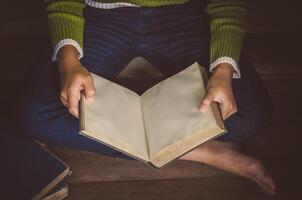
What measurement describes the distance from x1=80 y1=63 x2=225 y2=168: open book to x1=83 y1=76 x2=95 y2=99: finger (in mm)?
15

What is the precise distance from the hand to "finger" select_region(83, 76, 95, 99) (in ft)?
0.81

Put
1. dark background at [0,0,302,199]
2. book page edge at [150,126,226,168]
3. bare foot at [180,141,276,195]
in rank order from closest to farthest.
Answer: book page edge at [150,126,226,168], bare foot at [180,141,276,195], dark background at [0,0,302,199]

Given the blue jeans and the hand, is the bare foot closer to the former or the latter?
the blue jeans

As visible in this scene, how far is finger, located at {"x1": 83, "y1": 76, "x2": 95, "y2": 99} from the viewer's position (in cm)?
95

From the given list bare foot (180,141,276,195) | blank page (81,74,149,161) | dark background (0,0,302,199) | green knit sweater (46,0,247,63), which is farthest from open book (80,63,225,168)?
dark background (0,0,302,199)

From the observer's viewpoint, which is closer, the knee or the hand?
the hand

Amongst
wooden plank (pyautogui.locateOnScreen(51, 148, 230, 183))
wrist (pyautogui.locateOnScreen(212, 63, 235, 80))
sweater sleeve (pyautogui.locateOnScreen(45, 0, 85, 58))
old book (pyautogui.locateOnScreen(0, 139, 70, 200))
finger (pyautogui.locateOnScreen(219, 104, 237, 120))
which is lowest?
wooden plank (pyautogui.locateOnScreen(51, 148, 230, 183))

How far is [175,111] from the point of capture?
978 mm

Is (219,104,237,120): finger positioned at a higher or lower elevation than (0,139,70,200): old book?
higher

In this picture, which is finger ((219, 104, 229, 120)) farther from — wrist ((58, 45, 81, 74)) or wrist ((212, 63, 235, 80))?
wrist ((58, 45, 81, 74))

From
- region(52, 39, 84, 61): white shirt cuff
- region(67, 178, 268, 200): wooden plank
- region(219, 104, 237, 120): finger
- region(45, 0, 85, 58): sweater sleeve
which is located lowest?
region(67, 178, 268, 200): wooden plank

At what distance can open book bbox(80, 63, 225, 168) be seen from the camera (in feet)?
2.95

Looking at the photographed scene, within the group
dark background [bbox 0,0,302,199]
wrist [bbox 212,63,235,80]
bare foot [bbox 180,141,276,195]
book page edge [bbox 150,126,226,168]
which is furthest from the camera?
dark background [bbox 0,0,302,199]

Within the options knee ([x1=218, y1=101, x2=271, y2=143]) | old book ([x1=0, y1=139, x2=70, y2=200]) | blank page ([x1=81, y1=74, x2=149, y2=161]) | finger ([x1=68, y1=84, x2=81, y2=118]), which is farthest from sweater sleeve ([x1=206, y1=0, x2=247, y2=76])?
old book ([x1=0, y1=139, x2=70, y2=200])
